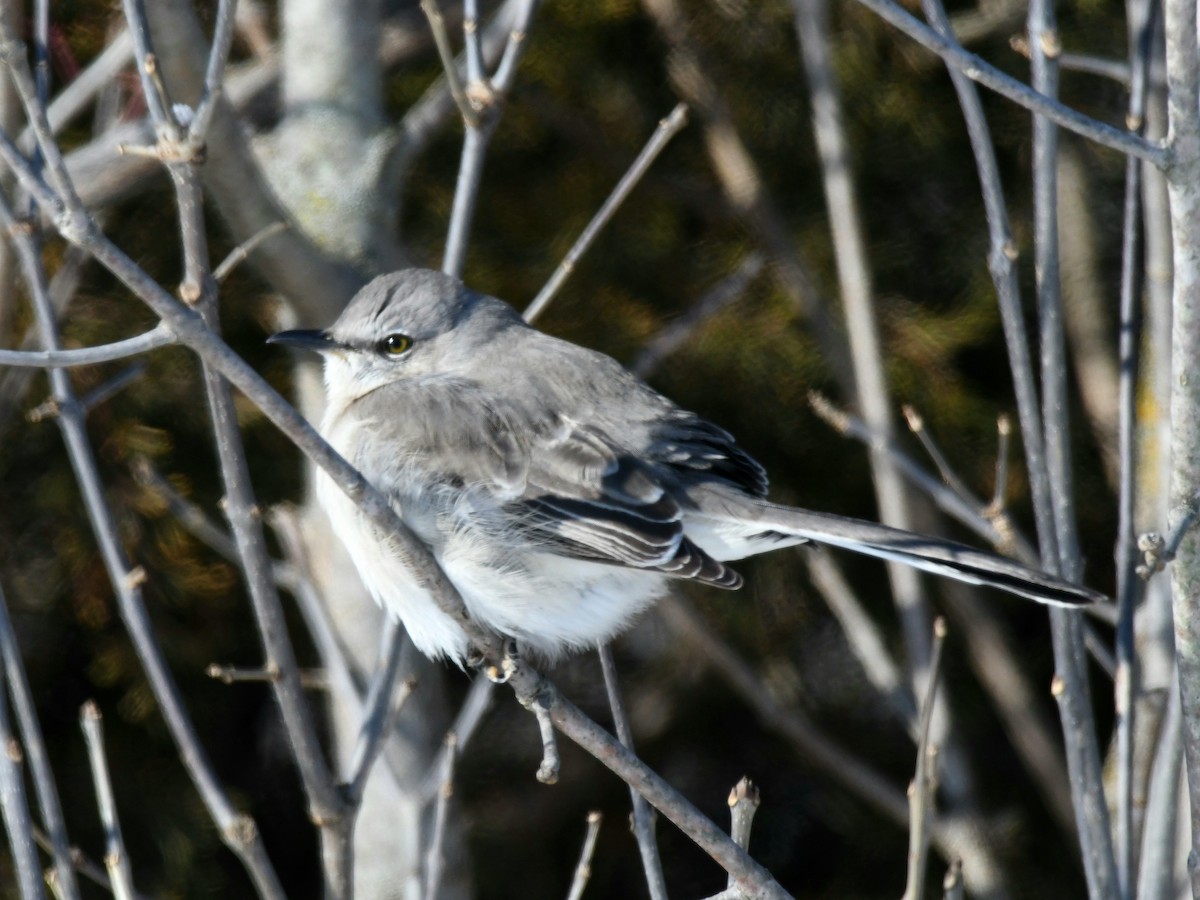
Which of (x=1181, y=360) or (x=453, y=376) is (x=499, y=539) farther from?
(x=1181, y=360)

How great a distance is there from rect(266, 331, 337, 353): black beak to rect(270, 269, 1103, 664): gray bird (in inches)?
0.5

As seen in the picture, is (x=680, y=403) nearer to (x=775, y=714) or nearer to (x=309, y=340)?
(x=775, y=714)

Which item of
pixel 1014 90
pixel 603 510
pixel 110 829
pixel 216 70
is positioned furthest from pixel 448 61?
pixel 110 829

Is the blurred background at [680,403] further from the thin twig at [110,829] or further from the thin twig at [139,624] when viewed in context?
the thin twig at [110,829]

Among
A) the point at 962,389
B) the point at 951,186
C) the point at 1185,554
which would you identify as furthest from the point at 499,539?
the point at 951,186

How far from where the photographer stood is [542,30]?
189 inches

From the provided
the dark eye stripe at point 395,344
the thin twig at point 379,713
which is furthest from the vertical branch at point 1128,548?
the dark eye stripe at point 395,344

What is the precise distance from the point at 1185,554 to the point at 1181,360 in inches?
12.1

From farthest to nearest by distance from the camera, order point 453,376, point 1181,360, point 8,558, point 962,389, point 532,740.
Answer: point 532,740, point 962,389, point 8,558, point 453,376, point 1181,360

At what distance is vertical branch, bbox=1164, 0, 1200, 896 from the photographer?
182 cm

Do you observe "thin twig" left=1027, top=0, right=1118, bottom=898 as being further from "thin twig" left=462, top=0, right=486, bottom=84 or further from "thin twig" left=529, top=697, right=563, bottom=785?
"thin twig" left=462, top=0, right=486, bottom=84

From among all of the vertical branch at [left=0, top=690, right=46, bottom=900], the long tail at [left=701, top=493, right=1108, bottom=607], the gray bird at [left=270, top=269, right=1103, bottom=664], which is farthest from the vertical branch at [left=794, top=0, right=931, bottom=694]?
the vertical branch at [left=0, top=690, right=46, bottom=900]

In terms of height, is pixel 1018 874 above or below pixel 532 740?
below

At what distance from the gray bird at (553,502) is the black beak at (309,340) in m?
0.01
